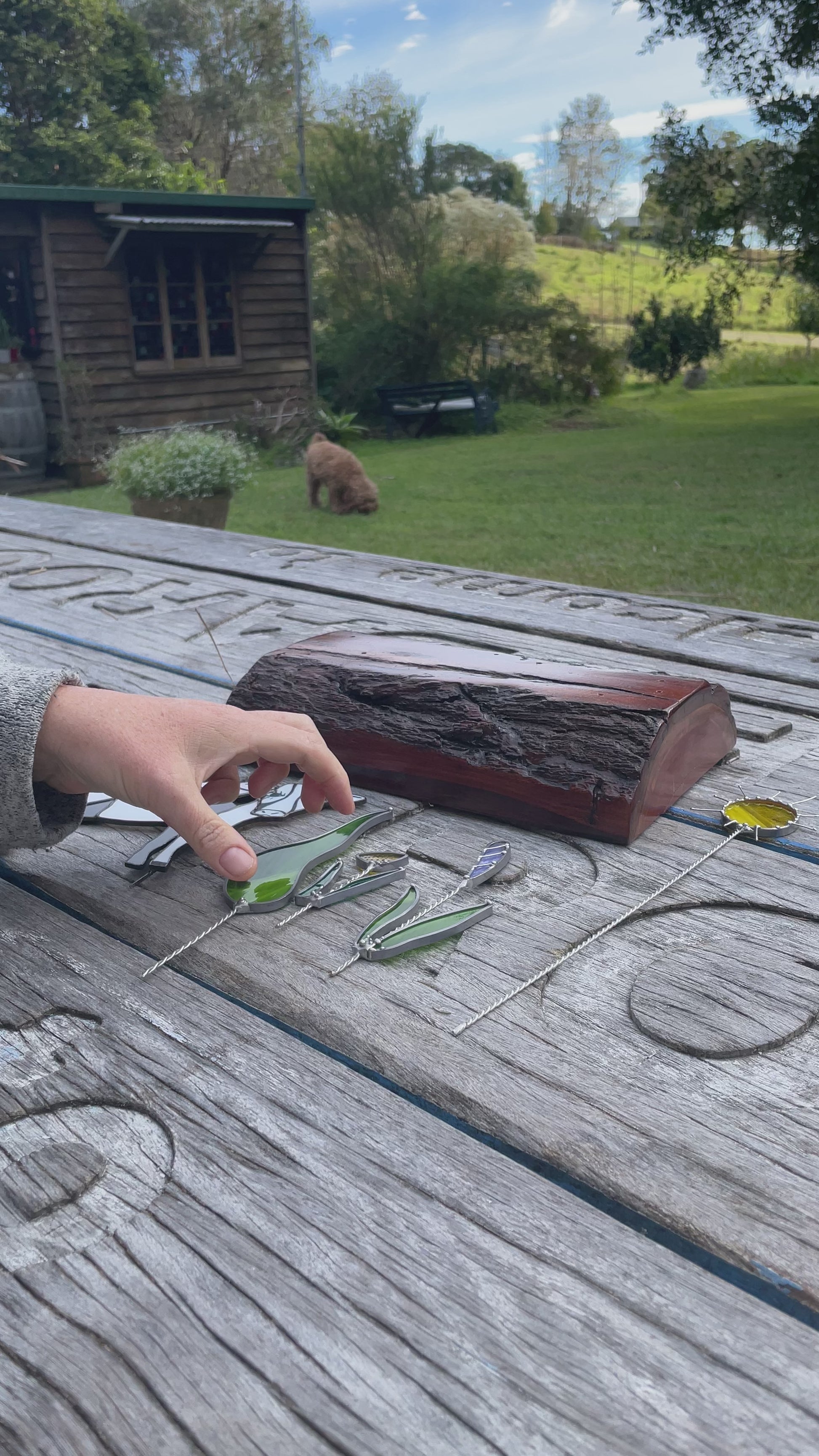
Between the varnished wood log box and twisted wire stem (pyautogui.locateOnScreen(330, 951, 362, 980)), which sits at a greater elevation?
the varnished wood log box

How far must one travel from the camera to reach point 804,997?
40.7 inches

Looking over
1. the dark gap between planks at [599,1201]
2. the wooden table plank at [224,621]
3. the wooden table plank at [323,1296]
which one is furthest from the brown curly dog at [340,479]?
the wooden table plank at [323,1296]

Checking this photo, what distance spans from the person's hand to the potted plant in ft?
20.6

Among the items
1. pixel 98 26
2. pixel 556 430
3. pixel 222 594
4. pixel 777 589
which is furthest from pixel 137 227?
pixel 98 26

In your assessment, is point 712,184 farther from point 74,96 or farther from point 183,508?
point 74,96

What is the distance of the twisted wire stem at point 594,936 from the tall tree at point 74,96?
26.9m

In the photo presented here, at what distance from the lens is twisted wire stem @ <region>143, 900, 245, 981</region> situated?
1117 mm

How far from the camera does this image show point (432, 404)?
15.8 metres

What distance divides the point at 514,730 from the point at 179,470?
6.25 m

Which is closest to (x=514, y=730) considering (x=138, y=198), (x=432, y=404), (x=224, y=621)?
(x=224, y=621)

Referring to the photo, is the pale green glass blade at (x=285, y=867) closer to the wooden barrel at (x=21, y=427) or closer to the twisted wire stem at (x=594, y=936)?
the twisted wire stem at (x=594, y=936)

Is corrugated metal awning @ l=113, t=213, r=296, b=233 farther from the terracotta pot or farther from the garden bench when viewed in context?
the terracotta pot

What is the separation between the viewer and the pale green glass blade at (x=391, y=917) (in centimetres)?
115

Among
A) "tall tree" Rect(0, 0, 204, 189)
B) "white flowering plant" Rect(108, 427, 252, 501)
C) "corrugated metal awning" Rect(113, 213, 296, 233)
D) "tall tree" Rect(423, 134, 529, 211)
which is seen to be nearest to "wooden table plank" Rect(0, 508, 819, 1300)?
"white flowering plant" Rect(108, 427, 252, 501)
